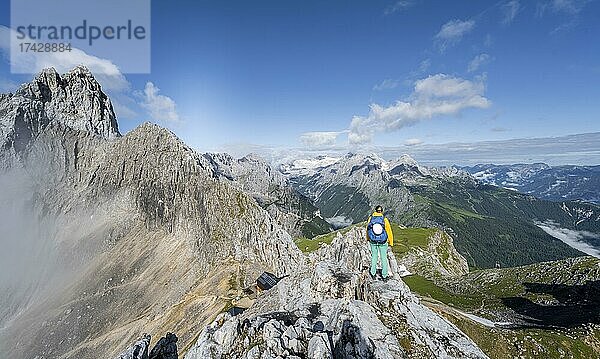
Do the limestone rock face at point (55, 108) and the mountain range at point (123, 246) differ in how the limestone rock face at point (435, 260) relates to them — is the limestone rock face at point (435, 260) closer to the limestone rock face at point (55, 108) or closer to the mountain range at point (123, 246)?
the mountain range at point (123, 246)

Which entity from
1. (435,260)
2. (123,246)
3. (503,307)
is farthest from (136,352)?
(435,260)

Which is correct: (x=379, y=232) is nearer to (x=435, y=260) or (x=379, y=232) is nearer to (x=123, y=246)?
(x=123, y=246)

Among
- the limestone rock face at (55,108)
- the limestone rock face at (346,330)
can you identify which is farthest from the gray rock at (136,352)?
the limestone rock face at (55,108)

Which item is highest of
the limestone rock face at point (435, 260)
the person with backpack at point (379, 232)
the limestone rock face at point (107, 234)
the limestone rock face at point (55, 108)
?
the limestone rock face at point (55, 108)

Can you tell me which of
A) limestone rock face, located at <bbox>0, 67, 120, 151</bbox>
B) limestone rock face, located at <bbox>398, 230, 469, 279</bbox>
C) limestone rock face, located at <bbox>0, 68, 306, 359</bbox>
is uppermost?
limestone rock face, located at <bbox>0, 67, 120, 151</bbox>

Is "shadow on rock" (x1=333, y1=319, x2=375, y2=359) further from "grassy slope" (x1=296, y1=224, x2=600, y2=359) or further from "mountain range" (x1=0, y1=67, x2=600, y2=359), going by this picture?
"grassy slope" (x1=296, y1=224, x2=600, y2=359)

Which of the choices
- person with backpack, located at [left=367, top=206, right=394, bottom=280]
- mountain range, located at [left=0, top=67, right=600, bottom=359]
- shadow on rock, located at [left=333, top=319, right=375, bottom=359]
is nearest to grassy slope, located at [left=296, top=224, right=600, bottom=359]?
mountain range, located at [left=0, top=67, right=600, bottom=359]
